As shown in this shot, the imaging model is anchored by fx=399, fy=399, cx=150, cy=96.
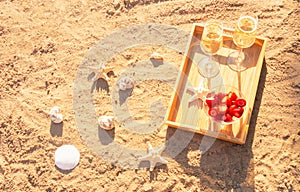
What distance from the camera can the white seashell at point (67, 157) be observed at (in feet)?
13.9

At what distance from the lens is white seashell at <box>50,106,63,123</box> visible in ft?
14.5

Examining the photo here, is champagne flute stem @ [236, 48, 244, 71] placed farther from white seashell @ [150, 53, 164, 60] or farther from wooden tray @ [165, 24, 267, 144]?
white seashell @ [150, 53, 164, 60]

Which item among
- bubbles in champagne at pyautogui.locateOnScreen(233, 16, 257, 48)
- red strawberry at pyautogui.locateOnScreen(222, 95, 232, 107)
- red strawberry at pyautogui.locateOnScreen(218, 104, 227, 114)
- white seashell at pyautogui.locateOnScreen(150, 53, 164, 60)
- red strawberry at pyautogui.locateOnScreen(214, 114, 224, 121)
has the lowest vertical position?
red strawberry at pyautogui.locateOnScreen(214, 114, 224, 121)

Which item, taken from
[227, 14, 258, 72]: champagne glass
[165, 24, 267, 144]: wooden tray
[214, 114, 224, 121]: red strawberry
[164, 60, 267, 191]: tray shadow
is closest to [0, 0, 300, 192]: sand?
[164, 60, 267, 191]: tray shadow

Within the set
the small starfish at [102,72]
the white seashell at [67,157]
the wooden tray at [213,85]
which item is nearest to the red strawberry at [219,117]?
the wooden tray at [213,85]

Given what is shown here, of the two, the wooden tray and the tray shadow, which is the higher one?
the wooden tray

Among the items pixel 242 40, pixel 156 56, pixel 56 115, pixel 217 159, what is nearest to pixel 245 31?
pixel 242 40

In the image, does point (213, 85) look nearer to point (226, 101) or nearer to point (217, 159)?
point (226, 101)

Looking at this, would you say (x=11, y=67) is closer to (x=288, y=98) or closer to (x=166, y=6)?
(x=166, y=6)

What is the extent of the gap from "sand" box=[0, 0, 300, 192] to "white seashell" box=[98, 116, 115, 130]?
0.08 meters

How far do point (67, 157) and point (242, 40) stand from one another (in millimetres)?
2199

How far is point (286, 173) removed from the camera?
13.3 ft

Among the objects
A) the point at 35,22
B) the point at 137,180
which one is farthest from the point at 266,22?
the point at 35,22

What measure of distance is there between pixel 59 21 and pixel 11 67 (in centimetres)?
83
